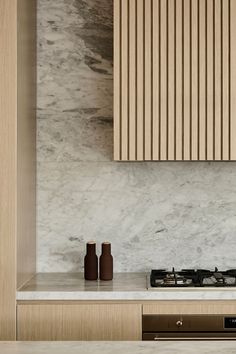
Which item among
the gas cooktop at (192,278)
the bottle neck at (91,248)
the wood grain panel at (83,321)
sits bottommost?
the wood grain panel at (83,321)

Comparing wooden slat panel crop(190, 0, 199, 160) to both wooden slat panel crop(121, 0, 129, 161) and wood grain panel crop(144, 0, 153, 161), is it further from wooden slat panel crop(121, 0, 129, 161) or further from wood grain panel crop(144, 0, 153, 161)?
wooden slat panel crop(121, 0, 129, 161)

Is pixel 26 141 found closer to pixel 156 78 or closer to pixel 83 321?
pixel 156 78

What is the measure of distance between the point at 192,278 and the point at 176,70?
1124 millimetres

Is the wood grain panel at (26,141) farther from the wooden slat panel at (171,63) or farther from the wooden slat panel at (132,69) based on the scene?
the wooden slat panel at (171,63)

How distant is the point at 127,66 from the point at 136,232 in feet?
3.28

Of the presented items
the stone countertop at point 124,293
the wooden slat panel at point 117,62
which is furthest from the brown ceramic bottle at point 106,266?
the wooden slat panel at point 117,62

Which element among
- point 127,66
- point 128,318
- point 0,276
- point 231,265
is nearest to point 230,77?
point 127,66

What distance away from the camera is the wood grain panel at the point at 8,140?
8.77 feet

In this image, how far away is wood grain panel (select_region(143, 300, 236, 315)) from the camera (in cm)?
264

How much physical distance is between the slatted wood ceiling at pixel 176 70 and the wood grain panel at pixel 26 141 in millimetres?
493
